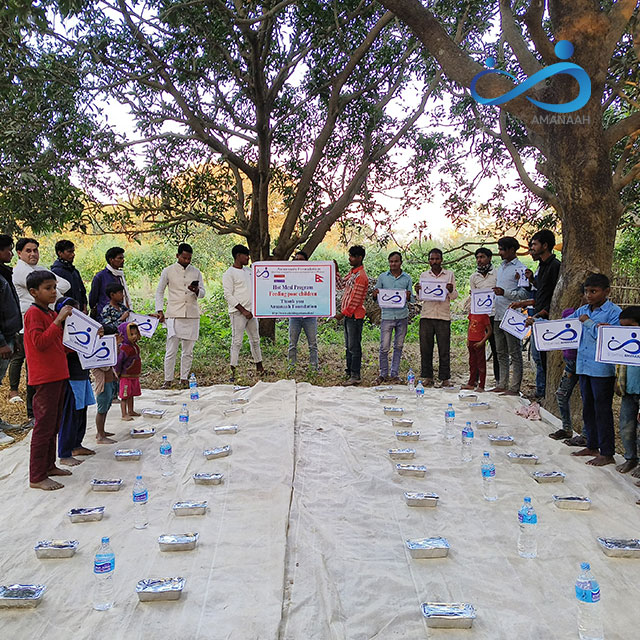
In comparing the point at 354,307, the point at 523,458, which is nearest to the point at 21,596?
the point at 523,458

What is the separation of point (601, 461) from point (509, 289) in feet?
8.95

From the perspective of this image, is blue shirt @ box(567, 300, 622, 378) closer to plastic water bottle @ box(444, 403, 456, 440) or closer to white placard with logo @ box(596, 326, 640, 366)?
white placard with logo @ box(596, 326, 640, 366)

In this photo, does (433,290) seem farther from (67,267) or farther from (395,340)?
(67,267)

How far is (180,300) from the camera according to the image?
6898mm

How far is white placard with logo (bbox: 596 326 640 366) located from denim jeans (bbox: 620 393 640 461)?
275 millimetres

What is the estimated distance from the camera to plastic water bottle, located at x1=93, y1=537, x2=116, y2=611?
2480 mm

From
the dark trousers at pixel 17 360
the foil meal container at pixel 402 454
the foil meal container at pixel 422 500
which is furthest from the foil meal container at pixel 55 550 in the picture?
the dark trousers at pixel 17 360

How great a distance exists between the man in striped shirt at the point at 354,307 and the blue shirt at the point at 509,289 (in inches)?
66.2

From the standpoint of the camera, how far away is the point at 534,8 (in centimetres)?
552

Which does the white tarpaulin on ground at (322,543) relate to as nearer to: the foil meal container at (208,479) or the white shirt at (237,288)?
the foil meal container at (208,479)

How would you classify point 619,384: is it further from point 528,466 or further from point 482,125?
point 482,125

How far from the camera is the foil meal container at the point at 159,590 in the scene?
250 cm

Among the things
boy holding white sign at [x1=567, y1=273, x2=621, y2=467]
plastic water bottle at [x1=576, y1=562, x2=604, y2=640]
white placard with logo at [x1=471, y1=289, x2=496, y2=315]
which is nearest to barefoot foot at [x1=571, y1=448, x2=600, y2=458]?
boy holding white sign at [x1=567, y1=273, x2=621, y2=467]

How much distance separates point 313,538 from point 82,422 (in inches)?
97.4
